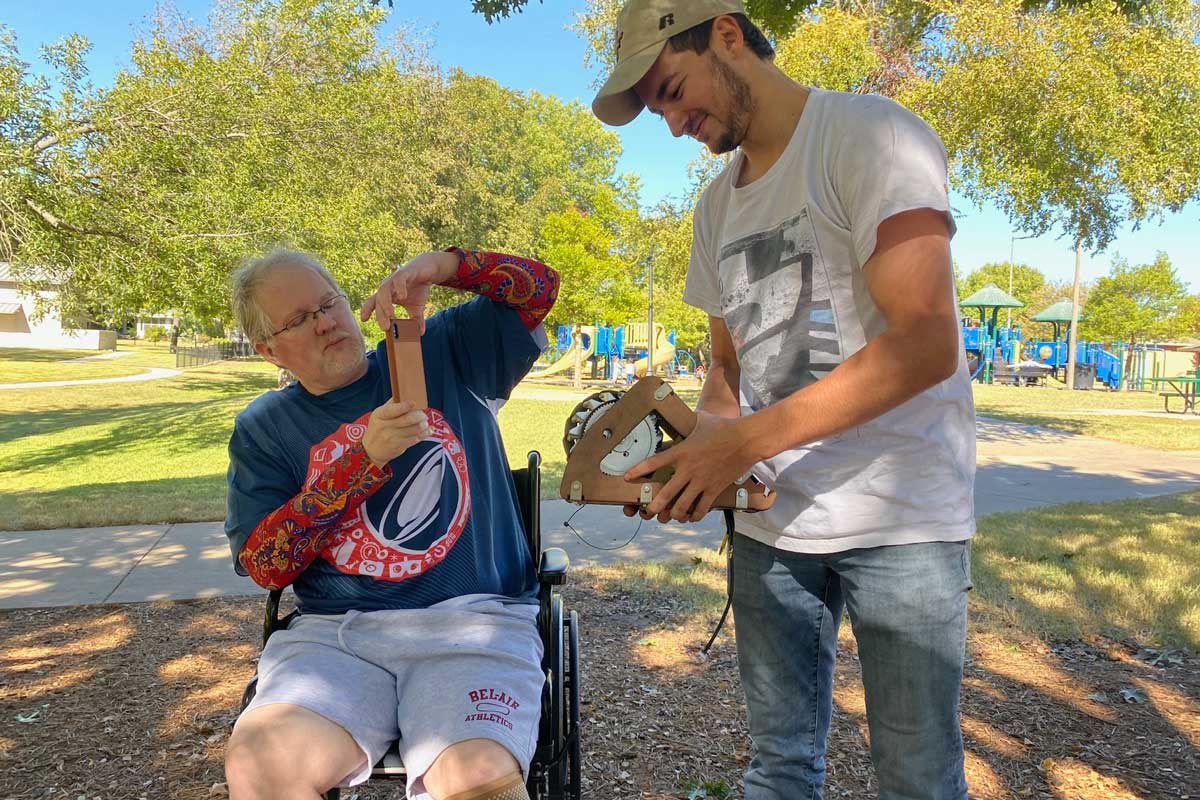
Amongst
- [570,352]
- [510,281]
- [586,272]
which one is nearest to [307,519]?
[510,281]

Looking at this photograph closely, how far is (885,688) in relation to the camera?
1.55m

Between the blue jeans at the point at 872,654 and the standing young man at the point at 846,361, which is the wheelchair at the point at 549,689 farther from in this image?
the standing young man at the point at 846,361

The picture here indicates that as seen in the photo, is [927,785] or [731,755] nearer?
[927,785]

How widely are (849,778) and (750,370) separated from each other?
1.77m

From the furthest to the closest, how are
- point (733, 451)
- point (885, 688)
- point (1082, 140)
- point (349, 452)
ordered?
point (1082, 140), point (349, 452), point (885, 688), point (733, 451)

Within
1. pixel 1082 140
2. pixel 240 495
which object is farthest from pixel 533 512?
pixel 1082 140

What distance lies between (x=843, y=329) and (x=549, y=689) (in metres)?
1.15

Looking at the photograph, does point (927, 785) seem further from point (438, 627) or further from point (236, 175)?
point (236, 175)

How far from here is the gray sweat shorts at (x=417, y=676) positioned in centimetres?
179

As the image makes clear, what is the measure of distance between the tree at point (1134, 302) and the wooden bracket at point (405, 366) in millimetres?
44829

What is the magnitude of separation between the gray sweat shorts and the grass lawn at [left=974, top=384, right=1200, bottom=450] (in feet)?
38.2

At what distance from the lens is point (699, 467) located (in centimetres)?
144

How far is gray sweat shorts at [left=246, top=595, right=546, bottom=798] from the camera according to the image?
179 centimetres

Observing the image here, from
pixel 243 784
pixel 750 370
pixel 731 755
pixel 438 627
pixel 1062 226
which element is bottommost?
pixel 731 755
